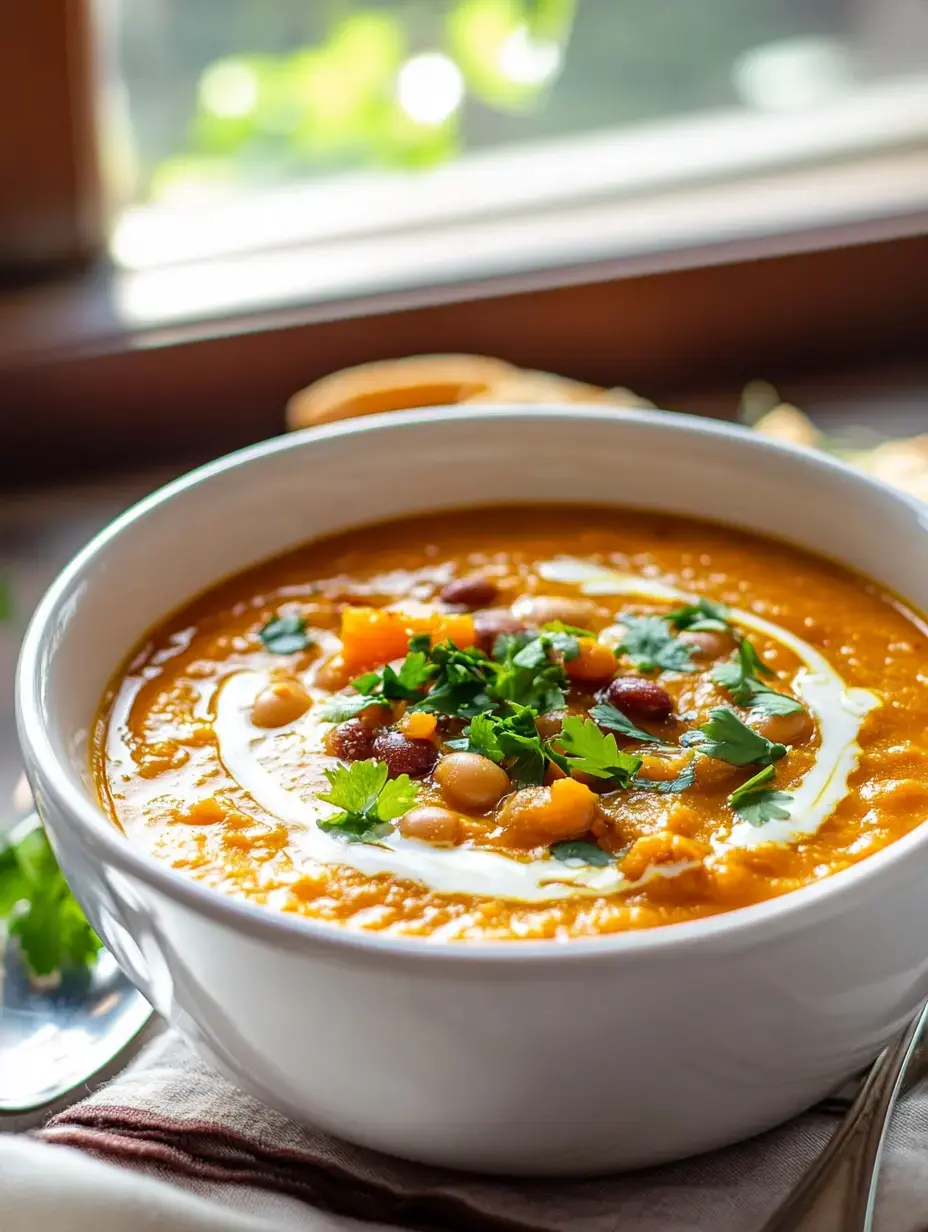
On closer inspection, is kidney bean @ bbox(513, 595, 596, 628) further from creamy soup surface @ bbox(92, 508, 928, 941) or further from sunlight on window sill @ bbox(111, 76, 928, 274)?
sunlight on window sill @ bbox(111, 76, 928, 274)

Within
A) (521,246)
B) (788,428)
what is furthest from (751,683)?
(521,246)

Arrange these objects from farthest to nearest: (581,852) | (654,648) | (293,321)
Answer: (293,321)
(654,648)
(581,852)

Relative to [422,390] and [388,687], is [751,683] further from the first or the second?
[422,390]

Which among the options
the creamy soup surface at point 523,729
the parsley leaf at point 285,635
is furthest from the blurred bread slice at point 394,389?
the parsley leaf at point 285,635

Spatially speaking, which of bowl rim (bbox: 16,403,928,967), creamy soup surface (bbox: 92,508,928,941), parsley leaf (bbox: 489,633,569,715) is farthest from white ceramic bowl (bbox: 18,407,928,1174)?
parsley leaf (bbox: 489,633,569,715)

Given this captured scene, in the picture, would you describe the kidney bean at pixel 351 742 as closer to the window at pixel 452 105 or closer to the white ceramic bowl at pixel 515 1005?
the white ceramic bowl at pixel 515 1005

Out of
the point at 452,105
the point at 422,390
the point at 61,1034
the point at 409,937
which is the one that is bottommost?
the point at 61,1034
